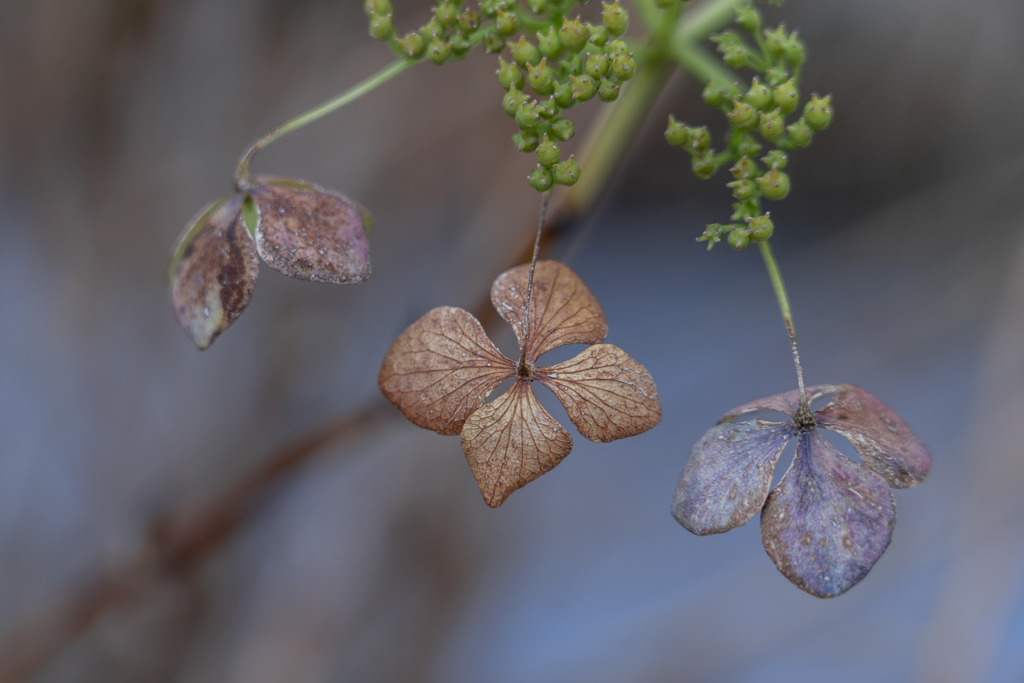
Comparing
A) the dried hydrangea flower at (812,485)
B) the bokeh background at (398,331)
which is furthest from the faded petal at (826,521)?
the bokeh background at (398,331)

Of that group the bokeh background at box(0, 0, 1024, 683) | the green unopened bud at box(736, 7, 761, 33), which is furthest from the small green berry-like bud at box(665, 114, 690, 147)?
the bokeh background at box(0, 0, 1024, 683)

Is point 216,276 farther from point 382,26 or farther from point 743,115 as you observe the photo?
point 743,115

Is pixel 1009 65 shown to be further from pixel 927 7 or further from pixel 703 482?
pixel 703 482

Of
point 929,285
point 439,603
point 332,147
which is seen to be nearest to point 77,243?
point 332,147

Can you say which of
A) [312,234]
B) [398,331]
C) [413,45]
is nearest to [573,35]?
[413,45]

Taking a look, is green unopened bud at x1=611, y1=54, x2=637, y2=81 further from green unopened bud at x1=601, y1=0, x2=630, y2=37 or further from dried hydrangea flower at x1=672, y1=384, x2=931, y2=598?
dried hydrangea flower at x1=672, y1=384, x2=931, y2=598

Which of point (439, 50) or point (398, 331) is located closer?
point (439, 50)

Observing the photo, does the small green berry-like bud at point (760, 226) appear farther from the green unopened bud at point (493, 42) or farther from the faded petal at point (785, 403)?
the green unopened bud at point (493, 42)
